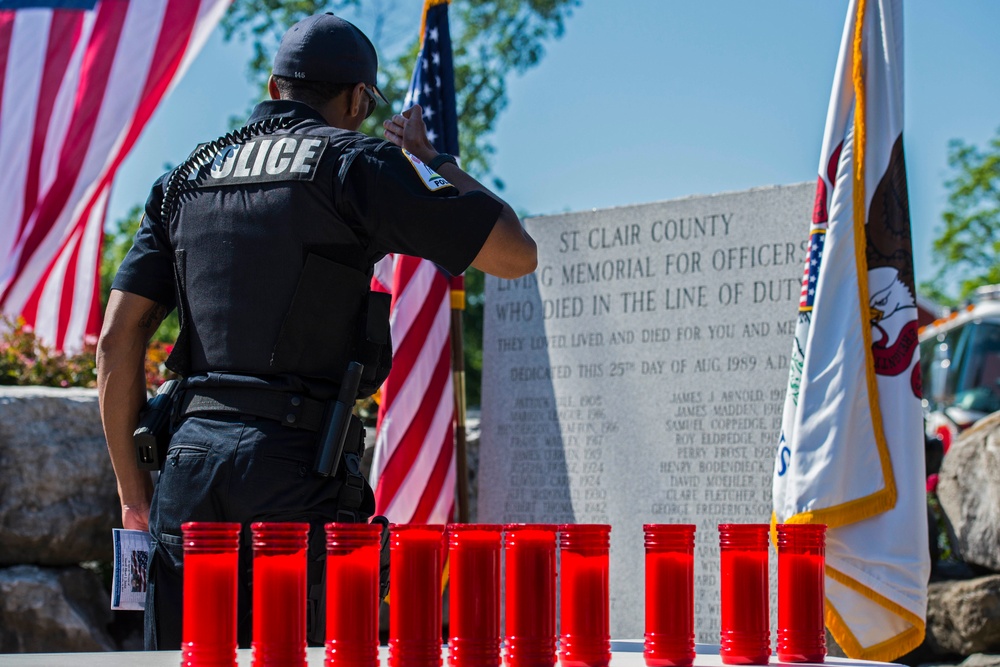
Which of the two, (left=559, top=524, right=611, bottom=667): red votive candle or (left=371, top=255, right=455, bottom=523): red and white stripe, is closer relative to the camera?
(left=559, top=524, right=611, bottom=667): red votive candle

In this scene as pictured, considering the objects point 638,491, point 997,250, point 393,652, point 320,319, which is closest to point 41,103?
point 638,491

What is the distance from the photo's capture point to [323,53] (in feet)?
9.12

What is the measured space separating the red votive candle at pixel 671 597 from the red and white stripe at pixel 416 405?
13.1 feet

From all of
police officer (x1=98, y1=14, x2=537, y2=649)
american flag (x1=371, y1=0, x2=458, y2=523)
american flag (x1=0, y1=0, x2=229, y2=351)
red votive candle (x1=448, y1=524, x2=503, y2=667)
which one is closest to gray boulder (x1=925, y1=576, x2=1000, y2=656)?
american flag (x1=371, y1=0, x2=458, y2=523)

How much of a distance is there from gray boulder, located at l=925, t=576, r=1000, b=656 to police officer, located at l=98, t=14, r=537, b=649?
11.2 feet

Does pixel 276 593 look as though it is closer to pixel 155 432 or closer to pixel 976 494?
pixel 155 432

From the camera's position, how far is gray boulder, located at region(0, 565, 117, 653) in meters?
5.50

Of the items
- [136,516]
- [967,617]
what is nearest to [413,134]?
[136,516]

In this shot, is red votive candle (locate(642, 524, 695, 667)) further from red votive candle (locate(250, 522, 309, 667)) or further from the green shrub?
the green shrub

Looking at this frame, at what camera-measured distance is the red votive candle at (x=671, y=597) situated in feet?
5.93

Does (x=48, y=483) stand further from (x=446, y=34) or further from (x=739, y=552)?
(x=739, y=552)

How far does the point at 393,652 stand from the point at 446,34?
198 inches

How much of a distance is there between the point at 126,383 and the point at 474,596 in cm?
149

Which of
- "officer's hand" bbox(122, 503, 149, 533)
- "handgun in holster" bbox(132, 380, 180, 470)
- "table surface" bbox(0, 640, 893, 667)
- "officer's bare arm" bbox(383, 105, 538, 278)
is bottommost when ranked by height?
"table surface" bbox(0, 640, 893, 667)
